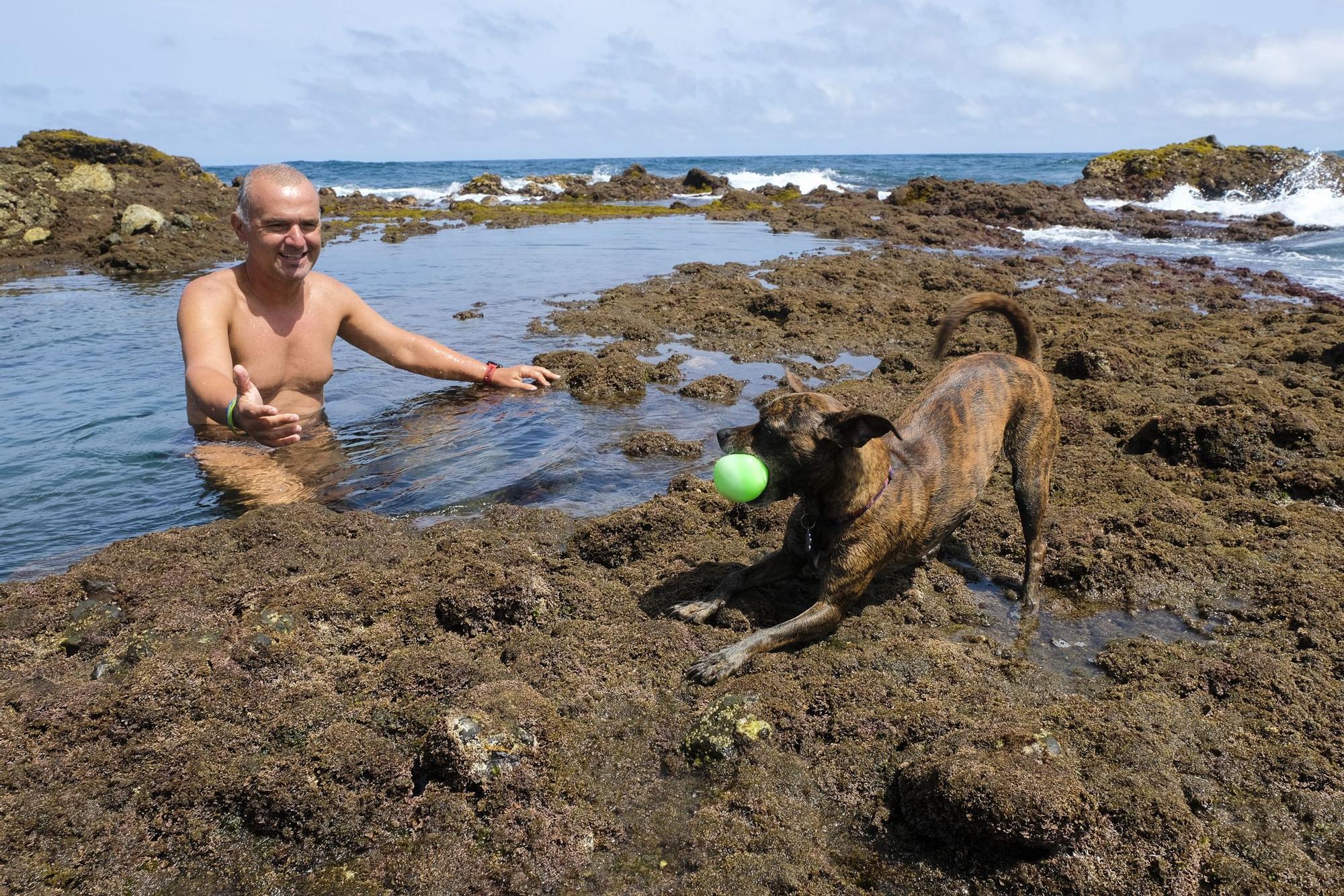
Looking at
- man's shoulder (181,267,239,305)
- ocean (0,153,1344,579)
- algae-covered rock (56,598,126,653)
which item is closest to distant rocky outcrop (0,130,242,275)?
ocean (0,153,1344,579)

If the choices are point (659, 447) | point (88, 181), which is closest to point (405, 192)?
point (88, 181)

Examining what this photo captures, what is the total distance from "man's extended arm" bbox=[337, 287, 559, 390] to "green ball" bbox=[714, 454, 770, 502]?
4021 mm

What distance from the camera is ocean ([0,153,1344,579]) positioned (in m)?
5.57

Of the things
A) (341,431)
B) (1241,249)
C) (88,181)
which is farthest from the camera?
(88,181)

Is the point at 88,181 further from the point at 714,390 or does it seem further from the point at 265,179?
the point at 714,390

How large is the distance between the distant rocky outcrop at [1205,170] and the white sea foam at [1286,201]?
17cm

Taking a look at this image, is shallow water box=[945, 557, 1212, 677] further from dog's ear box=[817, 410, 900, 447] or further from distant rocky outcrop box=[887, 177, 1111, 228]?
distant rocky outcrop box=[887, 177, 1111, 228]

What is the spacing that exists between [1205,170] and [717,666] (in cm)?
4249

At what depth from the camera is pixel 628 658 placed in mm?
3807

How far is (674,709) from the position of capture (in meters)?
3.50

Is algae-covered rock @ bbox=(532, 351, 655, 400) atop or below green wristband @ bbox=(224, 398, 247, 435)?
below

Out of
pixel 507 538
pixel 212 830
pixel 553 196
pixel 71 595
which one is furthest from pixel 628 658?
pixel 553 196

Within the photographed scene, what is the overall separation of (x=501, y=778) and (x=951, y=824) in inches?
60.8

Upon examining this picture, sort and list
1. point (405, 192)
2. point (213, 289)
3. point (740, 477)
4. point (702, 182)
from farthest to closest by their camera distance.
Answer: point (405, 192) → point (702, 182) → point (213, 289) → point (740, 477)
